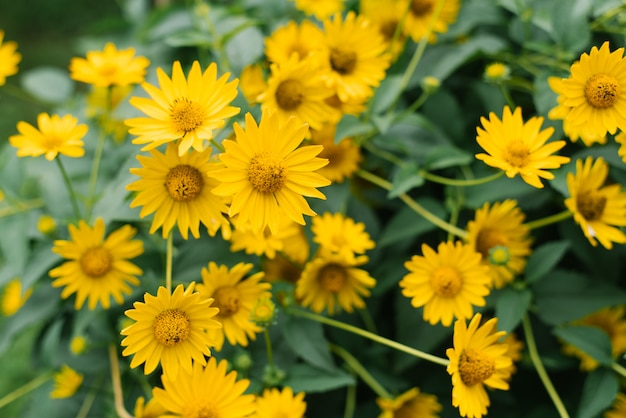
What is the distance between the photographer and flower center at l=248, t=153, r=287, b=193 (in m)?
0.85

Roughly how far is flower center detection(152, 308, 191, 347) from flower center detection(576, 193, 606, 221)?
0.69 m

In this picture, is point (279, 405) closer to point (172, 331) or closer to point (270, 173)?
point (172, 331)

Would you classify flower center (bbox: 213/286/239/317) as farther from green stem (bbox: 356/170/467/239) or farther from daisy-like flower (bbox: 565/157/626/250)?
daisy-like flower (bbox: 565/157/626/250)

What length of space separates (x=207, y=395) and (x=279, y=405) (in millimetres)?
141

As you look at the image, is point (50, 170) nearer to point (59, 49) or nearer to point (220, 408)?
point (220, 408)

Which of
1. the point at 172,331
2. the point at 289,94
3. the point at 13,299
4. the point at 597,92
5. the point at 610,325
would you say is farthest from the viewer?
the point at 13,299

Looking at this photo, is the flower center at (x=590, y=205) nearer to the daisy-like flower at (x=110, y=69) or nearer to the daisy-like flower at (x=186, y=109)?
the daisy-like flower at (x=186, y=109)

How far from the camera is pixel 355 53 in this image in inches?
45.9

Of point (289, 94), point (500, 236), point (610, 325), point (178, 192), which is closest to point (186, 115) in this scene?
point (178, 192)

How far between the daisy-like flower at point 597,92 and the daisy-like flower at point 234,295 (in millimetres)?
547

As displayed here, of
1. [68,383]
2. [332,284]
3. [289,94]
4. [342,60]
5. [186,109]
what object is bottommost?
[68,383]

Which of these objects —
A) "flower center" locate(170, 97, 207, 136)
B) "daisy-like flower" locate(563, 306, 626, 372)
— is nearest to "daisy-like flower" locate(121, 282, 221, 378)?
"flower center" locate(170, 97, 207, 136)

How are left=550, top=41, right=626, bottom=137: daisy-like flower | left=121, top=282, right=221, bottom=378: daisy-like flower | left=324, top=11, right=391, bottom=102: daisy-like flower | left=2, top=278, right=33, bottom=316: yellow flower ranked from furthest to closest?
left=2, top=278, right=33, bottom=316: yellow flower → left=324, top=11, right=391, bottom=102: daisy-like flower → left=550, top=41, right=626, bottom=137: daisy-like flower → left=121, top=282, right=221, bottom=378: daisy-like flower

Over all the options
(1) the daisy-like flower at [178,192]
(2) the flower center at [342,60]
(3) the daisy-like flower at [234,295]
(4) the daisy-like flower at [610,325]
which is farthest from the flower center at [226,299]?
(4) the daisy-like flower at [610,325]
